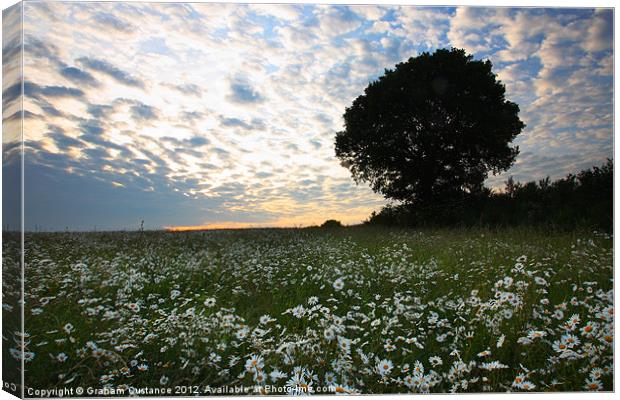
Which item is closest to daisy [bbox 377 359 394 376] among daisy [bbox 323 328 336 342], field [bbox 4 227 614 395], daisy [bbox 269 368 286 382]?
field [bbox 4 227 614 395]

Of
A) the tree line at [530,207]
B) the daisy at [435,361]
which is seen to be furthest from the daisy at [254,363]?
the tree line at [530,207]

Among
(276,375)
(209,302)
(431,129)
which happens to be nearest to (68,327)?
(209,302)

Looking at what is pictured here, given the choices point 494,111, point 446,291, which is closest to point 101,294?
point 446,291

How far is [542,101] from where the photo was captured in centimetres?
442

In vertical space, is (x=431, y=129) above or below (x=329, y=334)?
above

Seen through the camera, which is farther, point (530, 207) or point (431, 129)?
point (431, 129)

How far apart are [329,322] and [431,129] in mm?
4296

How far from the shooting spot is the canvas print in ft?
11.0

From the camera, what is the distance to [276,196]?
452 centimetres

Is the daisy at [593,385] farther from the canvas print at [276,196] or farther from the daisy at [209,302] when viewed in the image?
the daisy at [209,302]

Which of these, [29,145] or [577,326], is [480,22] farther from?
[29,145]

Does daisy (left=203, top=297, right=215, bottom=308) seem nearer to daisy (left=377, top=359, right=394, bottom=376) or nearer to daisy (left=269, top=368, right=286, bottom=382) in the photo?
daisy (left=269, top=368, right=286, bottom=382)

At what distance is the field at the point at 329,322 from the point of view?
326cm

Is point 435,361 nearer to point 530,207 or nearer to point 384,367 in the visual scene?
point 384,367
